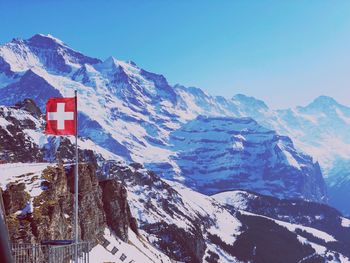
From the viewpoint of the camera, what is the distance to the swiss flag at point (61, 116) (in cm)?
3086

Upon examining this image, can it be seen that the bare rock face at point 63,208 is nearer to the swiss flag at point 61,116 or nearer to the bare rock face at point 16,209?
the bare rock face at point 16,209

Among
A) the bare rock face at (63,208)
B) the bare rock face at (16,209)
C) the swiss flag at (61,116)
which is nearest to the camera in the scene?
the swiss flag at (61,116)

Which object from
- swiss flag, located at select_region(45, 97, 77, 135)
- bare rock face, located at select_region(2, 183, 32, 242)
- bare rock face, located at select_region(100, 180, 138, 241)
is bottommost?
swiss flag, located at select_region(45, 97, 77, 135)

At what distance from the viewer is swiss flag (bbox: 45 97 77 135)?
30.9m

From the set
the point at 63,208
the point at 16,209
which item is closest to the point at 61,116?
the point at 16,209

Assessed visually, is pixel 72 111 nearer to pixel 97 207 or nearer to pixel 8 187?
pixel 8 187

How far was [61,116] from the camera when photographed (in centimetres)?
3127

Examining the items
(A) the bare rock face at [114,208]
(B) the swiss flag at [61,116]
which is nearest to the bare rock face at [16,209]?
(B) the swiss flag at [61,116]

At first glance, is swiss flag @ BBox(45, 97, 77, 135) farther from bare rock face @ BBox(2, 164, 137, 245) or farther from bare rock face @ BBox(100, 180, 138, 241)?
bare rock face @ BBox(100, 180, 138, 241)

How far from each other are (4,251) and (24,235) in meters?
93.0

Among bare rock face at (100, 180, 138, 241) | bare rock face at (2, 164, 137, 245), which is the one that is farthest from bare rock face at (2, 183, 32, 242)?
bare rock face at (100, 180, 138, 241)

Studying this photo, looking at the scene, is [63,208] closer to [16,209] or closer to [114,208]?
[16,209]

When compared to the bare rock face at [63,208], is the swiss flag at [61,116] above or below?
below

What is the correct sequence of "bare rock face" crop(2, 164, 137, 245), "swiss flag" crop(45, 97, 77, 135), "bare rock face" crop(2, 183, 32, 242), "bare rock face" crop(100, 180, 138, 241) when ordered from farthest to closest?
"bare rock face" crop(100, 180, 138, 241) → "bare rock face" crop(2, 164, 137, 245) → "bare rock face" crop(2, 183, 32, 242) → "swiss flag" crop(45, 97, 77, 135)
